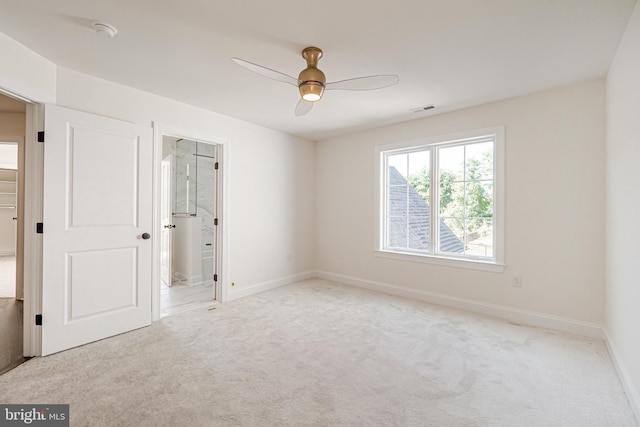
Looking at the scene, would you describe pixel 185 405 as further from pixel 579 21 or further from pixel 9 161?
pixel 9 161

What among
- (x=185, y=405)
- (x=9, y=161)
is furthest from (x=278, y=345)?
(x=9, y=161)

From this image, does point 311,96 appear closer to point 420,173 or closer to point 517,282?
point 420,173

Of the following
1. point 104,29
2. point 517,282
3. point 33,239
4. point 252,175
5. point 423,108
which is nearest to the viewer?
point 104,29

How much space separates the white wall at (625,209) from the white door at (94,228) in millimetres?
3998

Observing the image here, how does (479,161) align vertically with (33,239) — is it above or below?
above

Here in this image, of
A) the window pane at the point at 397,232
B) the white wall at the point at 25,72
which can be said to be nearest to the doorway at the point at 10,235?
the white wall at the point at 25,72

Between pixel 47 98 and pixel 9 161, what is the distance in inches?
259

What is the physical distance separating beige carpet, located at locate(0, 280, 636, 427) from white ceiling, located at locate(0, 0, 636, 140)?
2476mm

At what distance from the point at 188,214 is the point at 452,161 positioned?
4264 mm

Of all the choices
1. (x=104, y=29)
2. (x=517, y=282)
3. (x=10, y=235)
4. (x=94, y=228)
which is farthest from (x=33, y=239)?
(x=10, y=235)

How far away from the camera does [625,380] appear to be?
2.06 m

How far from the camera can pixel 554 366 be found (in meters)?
2.36

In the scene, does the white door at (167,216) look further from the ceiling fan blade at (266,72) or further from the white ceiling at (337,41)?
the ceiling fan blade at (266,72)

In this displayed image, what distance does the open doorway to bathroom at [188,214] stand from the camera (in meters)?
4.97
